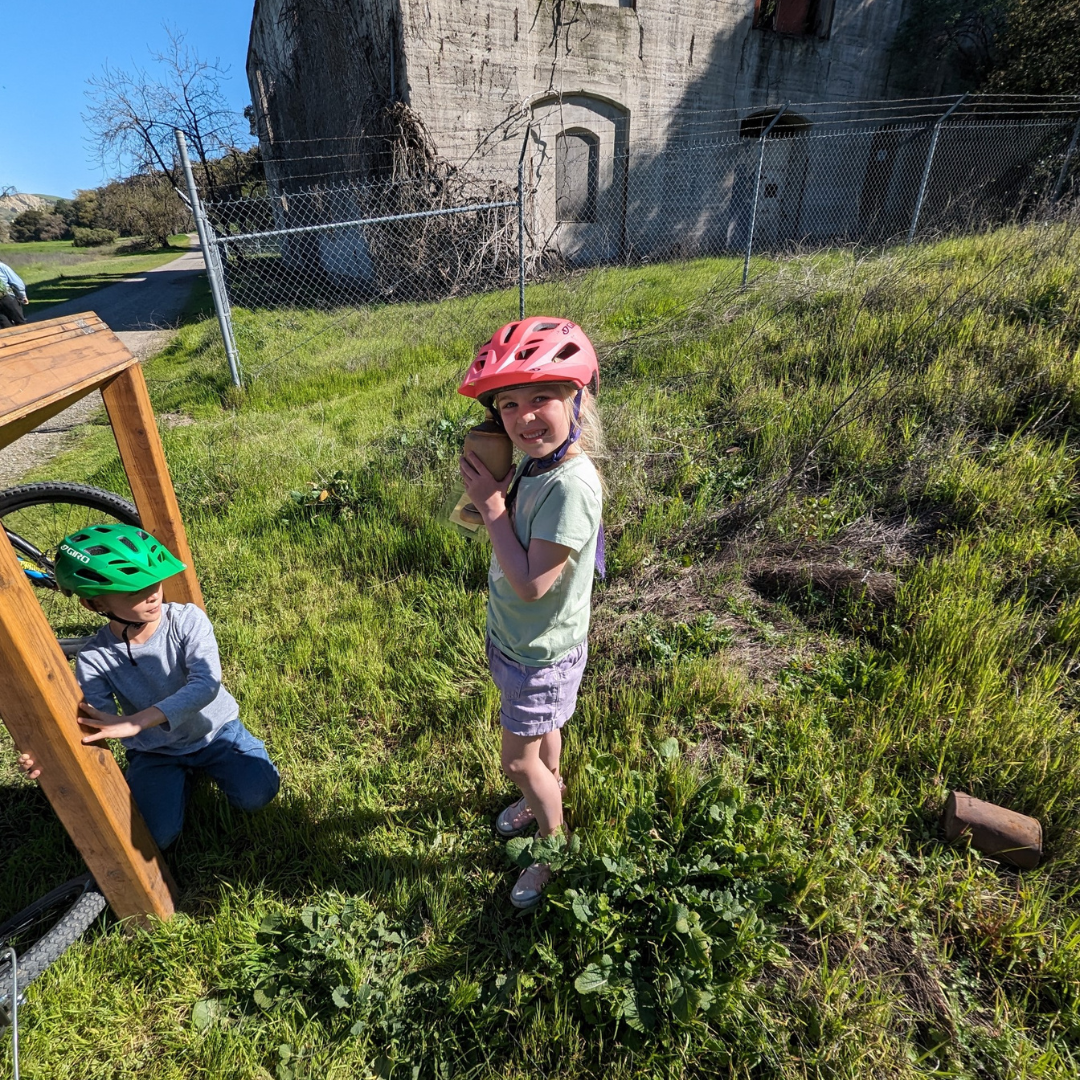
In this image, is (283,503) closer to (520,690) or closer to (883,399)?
(520,690)

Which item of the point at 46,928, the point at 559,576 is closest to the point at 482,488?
the point at 559,576

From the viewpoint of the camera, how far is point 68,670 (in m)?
1.58

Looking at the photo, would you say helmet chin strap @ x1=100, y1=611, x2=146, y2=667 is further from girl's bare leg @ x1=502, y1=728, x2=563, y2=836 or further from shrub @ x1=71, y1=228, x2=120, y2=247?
shrub @ x1=71, y1=228, x2=120, y2=247

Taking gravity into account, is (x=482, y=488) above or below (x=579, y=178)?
below

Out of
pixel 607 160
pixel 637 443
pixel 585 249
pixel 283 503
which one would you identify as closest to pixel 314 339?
pixel 283 503

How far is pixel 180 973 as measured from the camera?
180 centimetres

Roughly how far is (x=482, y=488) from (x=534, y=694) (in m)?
0.63

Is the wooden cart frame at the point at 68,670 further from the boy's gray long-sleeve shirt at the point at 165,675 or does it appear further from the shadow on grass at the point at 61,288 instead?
the shadow on grass at the point at 61,288

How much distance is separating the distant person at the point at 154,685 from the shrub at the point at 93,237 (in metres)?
48.1

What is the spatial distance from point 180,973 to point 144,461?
166cm

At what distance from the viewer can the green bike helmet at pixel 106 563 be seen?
5.96 feet

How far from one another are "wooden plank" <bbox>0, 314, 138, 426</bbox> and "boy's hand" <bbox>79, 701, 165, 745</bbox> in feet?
2.58

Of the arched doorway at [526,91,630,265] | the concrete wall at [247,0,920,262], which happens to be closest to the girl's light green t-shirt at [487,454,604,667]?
the concrete wall at [247,0,920,262]

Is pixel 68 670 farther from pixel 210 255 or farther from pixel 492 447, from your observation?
pixel 210 255
